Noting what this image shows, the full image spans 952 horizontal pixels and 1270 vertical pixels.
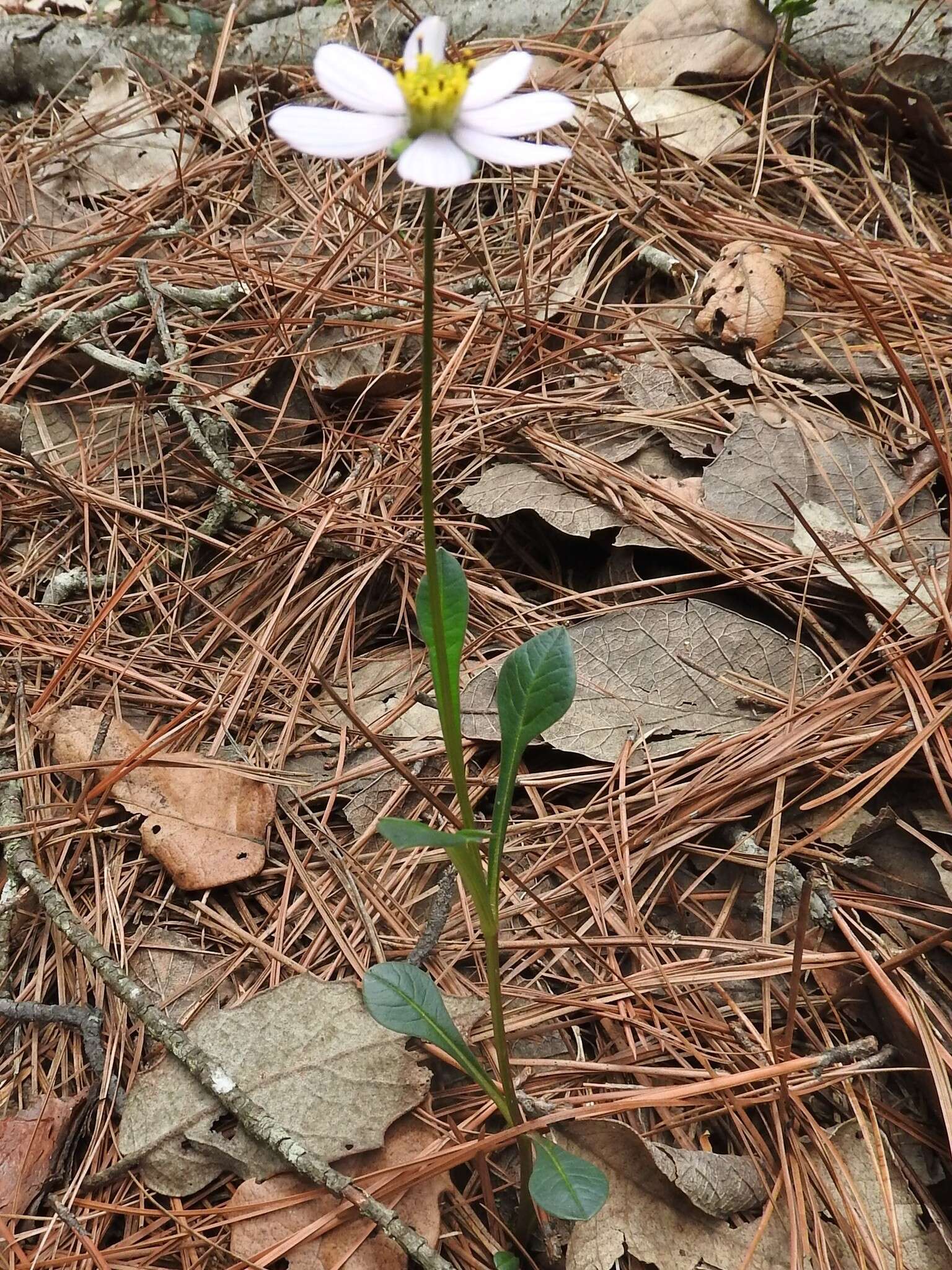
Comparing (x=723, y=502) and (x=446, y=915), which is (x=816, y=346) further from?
(x=446, y=915)

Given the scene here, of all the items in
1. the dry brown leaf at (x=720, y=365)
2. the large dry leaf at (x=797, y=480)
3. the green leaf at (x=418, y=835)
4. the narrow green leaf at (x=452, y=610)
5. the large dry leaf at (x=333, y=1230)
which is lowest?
the large dry leaf at (x=333, y=1230)

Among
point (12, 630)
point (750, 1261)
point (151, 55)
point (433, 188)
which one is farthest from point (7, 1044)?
point (151, 55)

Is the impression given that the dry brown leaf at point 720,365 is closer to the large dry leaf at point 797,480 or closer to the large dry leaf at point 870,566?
the large dry leaf at point 797,480

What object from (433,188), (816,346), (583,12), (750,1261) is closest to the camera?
(433,188)

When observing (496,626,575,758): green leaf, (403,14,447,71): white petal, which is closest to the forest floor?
(496,626,575,758): green leaf

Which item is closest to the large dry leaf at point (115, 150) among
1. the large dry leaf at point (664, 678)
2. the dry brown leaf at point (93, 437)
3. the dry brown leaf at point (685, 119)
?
the dry brown leaf at point (93, 437)

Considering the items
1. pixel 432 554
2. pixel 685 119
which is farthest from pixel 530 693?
pixel 685 119

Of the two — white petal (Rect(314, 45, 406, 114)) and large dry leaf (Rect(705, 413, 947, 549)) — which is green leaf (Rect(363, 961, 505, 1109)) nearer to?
white petal (Rect(314, 45, 406, 114))
